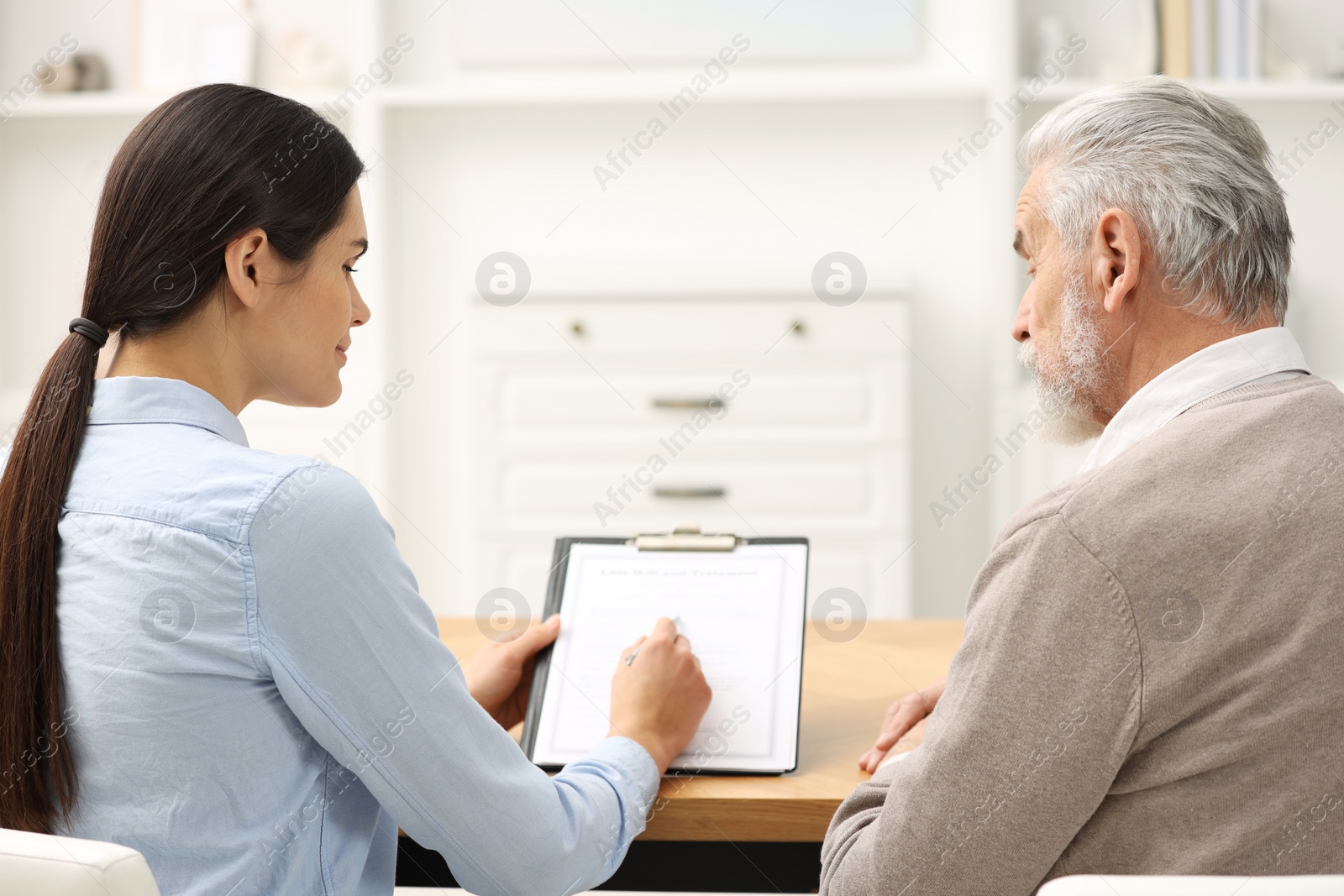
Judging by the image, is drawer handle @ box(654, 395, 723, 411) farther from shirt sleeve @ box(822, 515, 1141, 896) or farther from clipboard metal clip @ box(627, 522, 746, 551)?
shirt sleeve @ box(822, 515, 1141, 896)

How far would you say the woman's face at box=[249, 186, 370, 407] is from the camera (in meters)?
1.12

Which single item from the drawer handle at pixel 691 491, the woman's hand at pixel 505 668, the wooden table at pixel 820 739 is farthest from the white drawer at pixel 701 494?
the woman's hand at pixel 505 668

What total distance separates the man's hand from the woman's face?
0.70 meters

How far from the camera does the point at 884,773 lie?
1148mm

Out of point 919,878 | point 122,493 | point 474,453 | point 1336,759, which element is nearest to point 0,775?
point 122,493

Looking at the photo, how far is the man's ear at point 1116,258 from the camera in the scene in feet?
3.85

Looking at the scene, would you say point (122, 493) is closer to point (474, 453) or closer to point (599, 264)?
point (474, 453)

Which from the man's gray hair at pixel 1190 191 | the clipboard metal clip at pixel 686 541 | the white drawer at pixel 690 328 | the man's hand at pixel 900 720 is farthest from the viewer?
the white drawer at pixel 690 328

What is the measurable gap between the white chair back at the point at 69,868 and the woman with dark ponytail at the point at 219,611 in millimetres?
153

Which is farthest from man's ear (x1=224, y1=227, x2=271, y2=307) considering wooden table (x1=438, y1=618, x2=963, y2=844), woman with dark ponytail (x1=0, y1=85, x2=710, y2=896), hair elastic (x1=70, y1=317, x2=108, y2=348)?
wooden table (x1=438, y1=618, x2=963, y2=844)

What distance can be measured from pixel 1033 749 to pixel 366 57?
11.6 feet

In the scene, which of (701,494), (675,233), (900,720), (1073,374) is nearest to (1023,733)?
(900,720)

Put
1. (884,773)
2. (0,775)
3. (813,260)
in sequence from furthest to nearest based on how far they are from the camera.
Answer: (813,260), (884,773), (0,775)

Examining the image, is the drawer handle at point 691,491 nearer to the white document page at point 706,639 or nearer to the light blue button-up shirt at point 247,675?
the white document page at point 706,639
